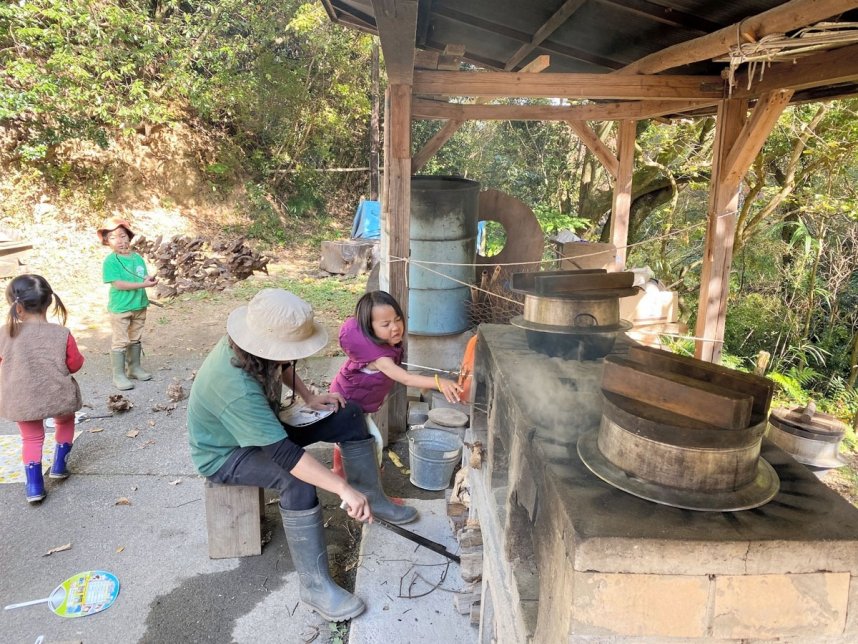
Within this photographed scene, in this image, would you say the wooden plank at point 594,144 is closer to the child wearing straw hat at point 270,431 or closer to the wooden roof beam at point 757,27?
the wooden roof beam at point 757,27

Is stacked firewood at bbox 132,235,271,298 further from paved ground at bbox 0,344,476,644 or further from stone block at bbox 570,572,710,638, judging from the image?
stone block at bbox 570,572,710,638

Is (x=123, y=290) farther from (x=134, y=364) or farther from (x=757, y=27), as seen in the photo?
(x=757, y=27)

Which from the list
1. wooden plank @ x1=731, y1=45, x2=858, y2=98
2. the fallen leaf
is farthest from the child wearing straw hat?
wooden plank @ x1=731, y1=45, x2=858, y2=98

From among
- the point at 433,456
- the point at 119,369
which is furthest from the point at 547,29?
the point at 119,369

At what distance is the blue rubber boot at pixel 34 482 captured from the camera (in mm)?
3762

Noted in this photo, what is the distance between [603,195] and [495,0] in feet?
25.9

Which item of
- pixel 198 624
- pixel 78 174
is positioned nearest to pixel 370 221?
pixel 78 174

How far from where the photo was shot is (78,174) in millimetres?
12641

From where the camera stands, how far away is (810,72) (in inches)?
147

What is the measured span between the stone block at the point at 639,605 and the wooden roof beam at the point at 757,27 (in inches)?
105

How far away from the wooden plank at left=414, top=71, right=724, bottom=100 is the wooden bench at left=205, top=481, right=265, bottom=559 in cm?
329

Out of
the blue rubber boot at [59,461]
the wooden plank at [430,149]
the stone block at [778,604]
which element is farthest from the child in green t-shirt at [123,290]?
the stone block at [778,604]

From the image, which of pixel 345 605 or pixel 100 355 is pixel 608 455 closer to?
pixel 345 605

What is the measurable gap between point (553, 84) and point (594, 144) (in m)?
2.51
